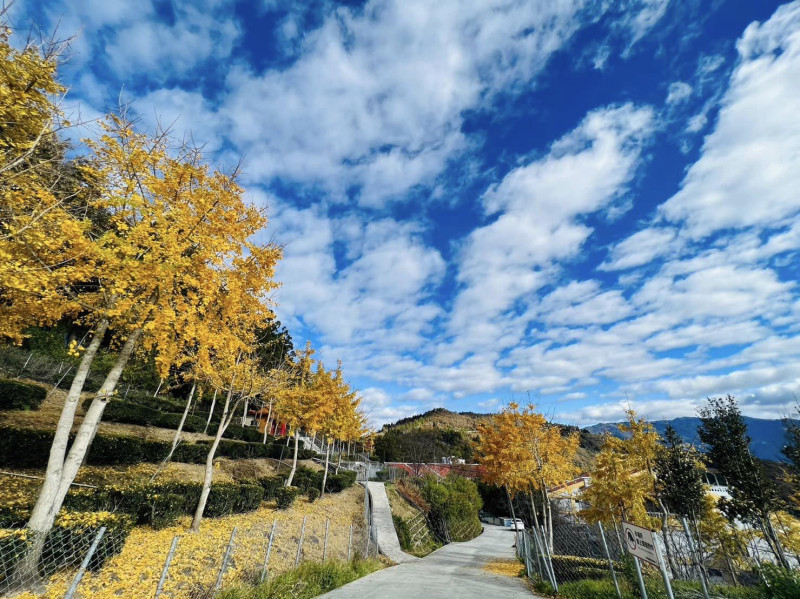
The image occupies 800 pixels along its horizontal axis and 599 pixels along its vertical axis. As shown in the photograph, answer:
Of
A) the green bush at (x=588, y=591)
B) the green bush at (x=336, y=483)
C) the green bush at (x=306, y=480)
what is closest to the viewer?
the green bush at (x=588, y=591)

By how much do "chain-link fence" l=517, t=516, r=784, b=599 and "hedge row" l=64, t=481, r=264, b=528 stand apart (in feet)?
32.8

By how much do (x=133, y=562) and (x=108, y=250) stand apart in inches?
241

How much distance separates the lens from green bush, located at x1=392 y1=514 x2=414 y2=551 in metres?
18.0

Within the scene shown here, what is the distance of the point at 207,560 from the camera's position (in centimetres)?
756

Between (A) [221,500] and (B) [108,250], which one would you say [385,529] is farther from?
(B) [108,250]

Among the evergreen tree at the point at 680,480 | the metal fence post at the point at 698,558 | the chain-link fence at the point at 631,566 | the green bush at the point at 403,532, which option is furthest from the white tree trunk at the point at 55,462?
the evergreen tree at the point at 680,480

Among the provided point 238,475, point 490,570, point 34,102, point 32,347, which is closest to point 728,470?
point 490,570

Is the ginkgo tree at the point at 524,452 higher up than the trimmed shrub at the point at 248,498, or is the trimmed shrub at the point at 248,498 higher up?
the ginkgo tree at the point at 524,452

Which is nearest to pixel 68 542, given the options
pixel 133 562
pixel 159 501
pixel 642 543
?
pixel 133 562

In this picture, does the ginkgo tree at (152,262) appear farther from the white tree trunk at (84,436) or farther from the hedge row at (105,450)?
the hedge row at (105,450)

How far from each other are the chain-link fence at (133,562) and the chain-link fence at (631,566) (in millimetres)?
7540

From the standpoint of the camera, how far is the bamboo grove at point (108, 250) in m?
5.60

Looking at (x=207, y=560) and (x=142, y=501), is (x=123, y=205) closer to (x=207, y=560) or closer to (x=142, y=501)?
(x=142, y=501)

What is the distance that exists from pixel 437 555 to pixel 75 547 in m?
16.8
